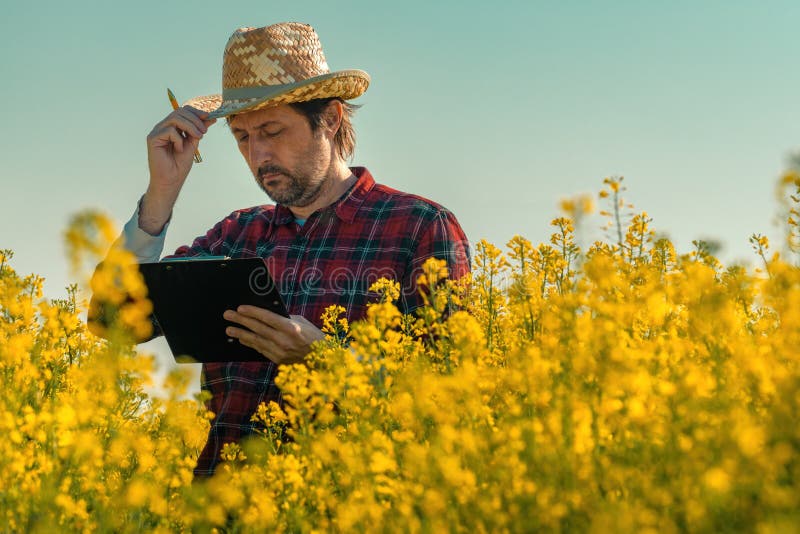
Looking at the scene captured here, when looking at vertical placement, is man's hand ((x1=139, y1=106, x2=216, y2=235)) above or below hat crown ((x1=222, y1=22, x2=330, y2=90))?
below

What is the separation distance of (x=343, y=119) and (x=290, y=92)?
584 millimetres

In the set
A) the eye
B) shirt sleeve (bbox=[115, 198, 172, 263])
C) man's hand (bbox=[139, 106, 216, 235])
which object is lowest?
shirt sleeve (bbox=[115, 198, 172, 263])

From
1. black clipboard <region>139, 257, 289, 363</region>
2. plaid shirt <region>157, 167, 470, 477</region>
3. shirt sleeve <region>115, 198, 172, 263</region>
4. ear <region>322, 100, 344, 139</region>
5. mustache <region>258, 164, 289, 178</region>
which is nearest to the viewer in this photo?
black clipboard <region>139, 257, 289, 363</region>

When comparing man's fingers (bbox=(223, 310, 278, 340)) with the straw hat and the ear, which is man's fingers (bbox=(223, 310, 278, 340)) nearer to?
the straw hat

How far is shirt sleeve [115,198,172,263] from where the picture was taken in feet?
14.7

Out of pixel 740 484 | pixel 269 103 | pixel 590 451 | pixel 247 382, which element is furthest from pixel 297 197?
pixel 740 484

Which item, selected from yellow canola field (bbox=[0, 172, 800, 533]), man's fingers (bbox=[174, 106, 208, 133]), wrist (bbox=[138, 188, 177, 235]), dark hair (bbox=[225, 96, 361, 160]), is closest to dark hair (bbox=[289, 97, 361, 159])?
dark hair (bbox=[225, 96, 361, 160])

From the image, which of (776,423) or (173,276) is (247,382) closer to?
(173,276)

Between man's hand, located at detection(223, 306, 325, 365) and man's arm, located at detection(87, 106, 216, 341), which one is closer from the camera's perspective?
man's hand, located at detection(223, 306, 325, 365)

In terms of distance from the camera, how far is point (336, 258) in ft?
14.7

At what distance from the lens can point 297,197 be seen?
15.2ft

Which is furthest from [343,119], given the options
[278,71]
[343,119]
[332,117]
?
[278,71]

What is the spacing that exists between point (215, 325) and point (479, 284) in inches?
41.4

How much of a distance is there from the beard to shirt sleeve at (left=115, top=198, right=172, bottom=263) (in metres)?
0.56
